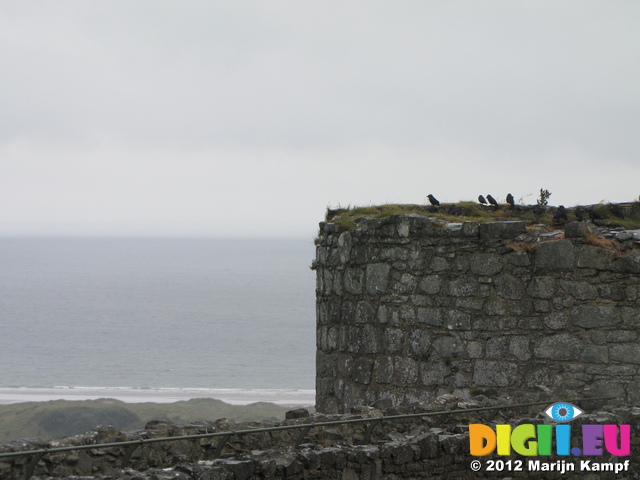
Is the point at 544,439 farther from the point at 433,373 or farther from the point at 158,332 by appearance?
the point at 158,332

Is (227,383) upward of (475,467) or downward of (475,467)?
downward

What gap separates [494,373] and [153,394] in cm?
4101

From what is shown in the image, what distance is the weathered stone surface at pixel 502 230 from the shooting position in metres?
9.71

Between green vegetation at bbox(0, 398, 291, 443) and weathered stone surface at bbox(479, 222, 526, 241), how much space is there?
21928 mm

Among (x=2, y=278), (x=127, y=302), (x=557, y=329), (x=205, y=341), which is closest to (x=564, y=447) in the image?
(x=557, y=329)

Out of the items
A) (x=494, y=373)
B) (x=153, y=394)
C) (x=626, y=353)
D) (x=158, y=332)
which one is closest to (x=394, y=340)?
(x=494, y=373)

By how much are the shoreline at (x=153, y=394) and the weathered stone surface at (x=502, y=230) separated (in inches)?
1300

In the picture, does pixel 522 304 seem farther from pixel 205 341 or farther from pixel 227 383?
pixel 205 341

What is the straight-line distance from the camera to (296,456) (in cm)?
609

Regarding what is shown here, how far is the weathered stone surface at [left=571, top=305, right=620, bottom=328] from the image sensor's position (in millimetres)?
9219

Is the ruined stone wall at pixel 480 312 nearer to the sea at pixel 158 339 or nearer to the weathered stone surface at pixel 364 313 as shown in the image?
the weathered stone surface at pixel 364 313

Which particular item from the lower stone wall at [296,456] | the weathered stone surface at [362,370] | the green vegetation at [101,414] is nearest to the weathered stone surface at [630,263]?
the lower stone wall at [296,456]

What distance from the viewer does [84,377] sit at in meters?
58.1

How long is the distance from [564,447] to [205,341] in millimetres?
75778
